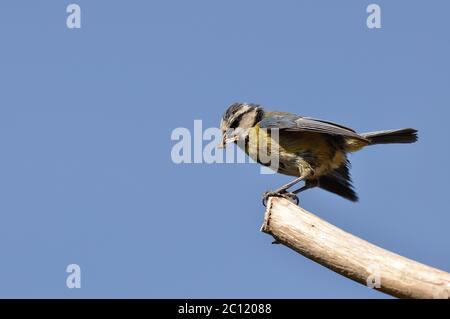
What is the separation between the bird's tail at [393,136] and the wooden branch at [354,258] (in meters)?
2.60

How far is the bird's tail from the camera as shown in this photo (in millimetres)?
8852

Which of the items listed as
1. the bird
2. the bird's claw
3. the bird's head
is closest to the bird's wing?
the bird

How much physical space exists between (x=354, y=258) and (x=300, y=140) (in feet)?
11.7

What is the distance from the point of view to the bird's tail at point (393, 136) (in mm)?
8852

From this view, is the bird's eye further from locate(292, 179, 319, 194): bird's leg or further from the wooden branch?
the wooden branch

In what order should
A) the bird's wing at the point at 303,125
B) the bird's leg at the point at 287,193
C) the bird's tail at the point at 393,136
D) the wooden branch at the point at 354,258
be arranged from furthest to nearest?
the bird's tail at the point at 393,136 < the bird's wing at the point at 303,125 < the bird's leg at the point at 287,193 < the wooden branch at the point at 354,258

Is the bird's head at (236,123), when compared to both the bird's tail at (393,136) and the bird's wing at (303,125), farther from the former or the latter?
the bird's tail at (393,136)

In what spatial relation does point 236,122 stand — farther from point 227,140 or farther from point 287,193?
point 287,193

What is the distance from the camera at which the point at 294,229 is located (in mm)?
6402

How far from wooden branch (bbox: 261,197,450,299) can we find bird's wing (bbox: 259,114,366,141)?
2.16 meters

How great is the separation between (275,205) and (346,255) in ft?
4.21

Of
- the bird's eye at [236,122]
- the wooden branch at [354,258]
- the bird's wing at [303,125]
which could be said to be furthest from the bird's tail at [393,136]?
the wooden branch at [354,258]
